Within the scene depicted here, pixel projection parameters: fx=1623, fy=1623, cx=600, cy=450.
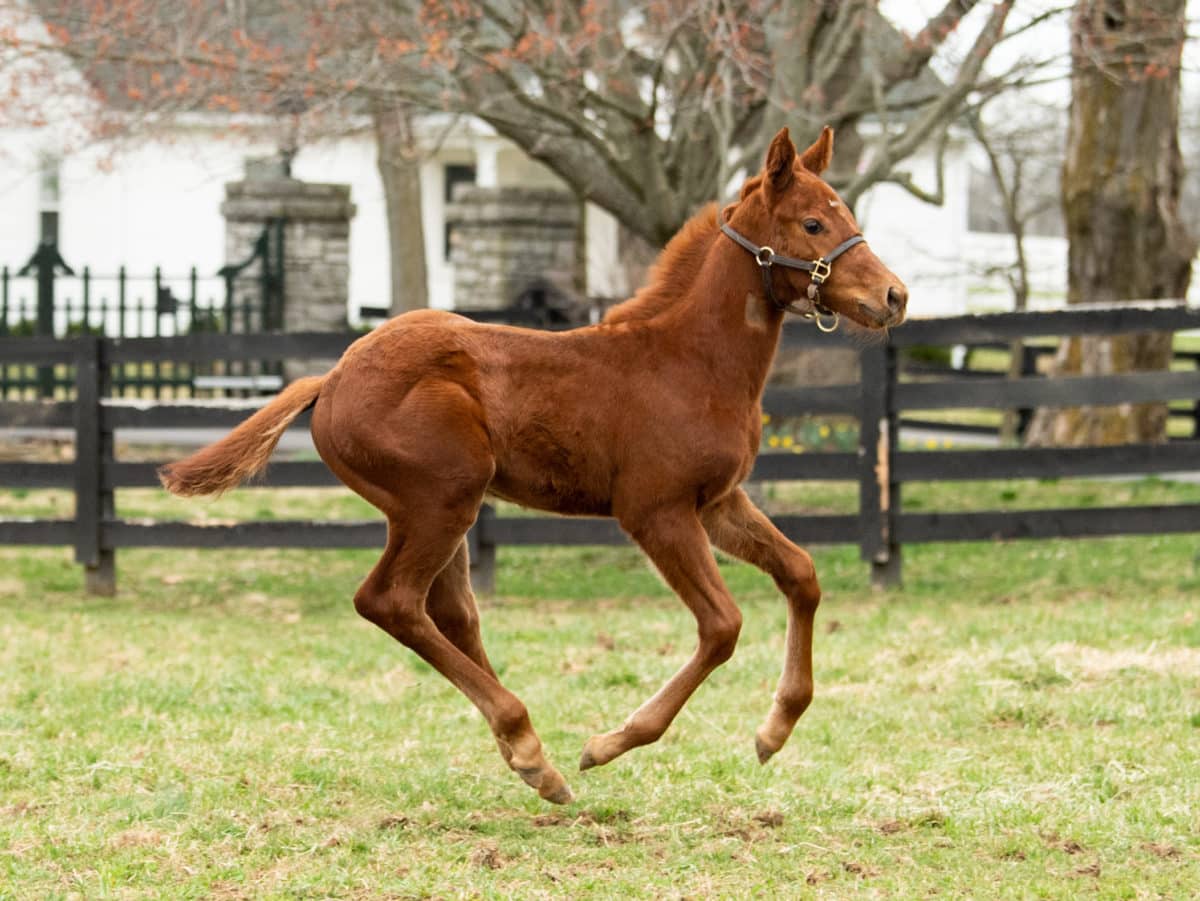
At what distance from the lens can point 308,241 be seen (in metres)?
18.9

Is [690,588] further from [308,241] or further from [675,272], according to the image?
[308,241]

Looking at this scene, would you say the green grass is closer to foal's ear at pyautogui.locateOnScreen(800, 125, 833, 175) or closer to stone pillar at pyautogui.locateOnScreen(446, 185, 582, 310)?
foal's ear at pyautogui.locateOnScreen(800, 125, 833, 175)

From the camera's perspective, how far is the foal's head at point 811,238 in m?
5.08

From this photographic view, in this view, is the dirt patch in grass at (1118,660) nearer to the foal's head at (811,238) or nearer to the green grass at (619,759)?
the green grass at (619,759)

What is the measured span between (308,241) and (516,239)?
270 centimetres

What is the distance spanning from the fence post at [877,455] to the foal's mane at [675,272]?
4621 mm

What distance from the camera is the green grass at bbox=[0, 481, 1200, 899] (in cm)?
457

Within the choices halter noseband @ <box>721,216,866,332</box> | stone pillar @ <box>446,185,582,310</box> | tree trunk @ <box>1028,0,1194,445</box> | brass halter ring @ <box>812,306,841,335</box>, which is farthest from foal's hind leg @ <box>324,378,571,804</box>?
stone pillar @ <box>446,185,582,310</box>

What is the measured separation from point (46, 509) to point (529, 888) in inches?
426

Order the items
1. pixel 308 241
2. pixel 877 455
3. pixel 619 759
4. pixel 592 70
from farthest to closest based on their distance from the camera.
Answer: pixel 308 241 → pixel 592 70 → pixel 877 455 → pixel 619 759

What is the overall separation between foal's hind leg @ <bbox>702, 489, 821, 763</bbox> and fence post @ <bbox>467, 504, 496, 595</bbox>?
16.1 feet

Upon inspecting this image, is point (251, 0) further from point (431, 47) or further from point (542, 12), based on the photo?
point (431, 47)

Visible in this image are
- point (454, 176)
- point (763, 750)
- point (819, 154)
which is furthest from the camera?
point (454, 176)

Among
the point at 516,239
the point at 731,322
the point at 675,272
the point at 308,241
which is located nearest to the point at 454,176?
the point at 308,241
